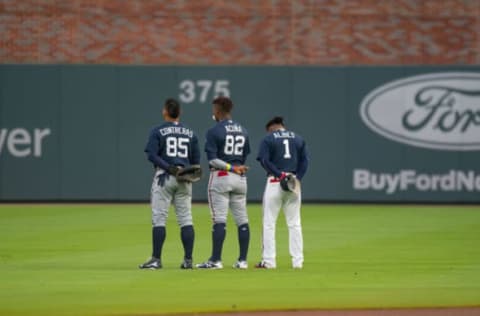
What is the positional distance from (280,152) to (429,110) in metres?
13.2

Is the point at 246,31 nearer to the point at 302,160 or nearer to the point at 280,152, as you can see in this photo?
the point at 302,160

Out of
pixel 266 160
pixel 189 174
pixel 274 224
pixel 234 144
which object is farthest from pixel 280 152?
pixel 189 174

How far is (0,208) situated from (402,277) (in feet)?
45.5

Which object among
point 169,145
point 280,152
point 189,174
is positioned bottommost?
point 189,174

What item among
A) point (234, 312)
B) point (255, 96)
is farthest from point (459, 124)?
point (234, 312)

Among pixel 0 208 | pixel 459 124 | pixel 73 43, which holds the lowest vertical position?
pixel 0 208

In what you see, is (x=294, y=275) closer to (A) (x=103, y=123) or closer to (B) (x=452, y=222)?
(B) (x=452, y=222)

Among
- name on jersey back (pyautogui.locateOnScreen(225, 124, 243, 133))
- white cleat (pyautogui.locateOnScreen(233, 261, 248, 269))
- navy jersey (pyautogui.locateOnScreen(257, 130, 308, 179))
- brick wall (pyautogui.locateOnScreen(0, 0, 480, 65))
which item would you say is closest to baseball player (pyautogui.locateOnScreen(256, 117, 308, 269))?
navy jersey (pyautogui.locateOnScreen(257, 130, 308, 179))

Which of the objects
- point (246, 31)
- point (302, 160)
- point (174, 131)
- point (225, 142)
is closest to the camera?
point (174, 131)

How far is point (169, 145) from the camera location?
48.1ft

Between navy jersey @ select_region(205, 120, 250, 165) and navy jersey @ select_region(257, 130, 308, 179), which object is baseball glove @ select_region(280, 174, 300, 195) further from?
navy jersey @ select_region(205, 120, 250, 165)

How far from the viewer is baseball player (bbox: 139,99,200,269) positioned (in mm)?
14594

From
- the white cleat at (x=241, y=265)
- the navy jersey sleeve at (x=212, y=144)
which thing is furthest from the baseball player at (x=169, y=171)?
the white cleat at (x=241, y=265)

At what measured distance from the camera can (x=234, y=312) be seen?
37.4 ft
